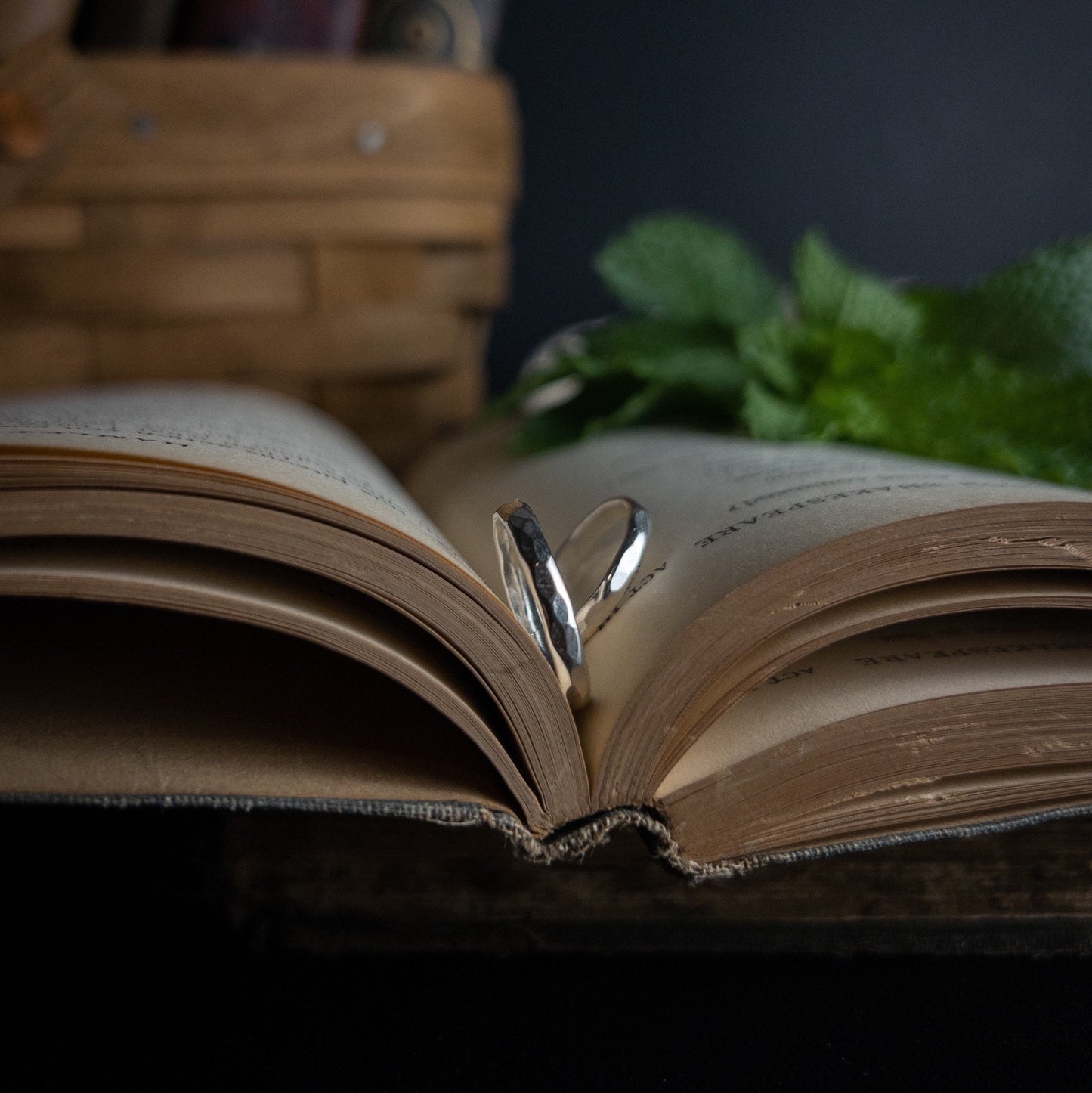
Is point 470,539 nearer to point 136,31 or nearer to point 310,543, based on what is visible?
point 310,543

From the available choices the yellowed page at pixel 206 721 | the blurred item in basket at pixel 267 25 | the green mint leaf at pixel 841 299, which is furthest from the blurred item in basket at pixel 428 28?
the yellowed page at pixel 206 721

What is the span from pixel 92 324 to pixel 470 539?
43 cm

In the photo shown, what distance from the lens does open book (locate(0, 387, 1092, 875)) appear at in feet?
1.05

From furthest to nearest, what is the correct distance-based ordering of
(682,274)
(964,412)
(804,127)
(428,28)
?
(804,127) → (428,28) → (682,274) → (964,412)

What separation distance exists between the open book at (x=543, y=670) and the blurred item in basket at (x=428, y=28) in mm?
537

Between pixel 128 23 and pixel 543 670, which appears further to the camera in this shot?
pixel 128 23

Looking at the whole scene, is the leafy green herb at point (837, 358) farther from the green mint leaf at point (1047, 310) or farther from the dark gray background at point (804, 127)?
the dark gray background at point (804, 127)

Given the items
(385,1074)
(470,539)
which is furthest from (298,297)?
(385,1074)

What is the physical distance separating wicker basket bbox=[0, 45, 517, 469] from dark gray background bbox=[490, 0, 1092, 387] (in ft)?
1.29

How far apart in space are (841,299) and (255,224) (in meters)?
0.43

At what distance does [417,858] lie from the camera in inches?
14.6

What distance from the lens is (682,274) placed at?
709mm

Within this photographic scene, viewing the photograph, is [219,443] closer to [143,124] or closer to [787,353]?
[787,353]

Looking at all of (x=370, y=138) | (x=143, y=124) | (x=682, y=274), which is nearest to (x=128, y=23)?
(x=143, y=124)
